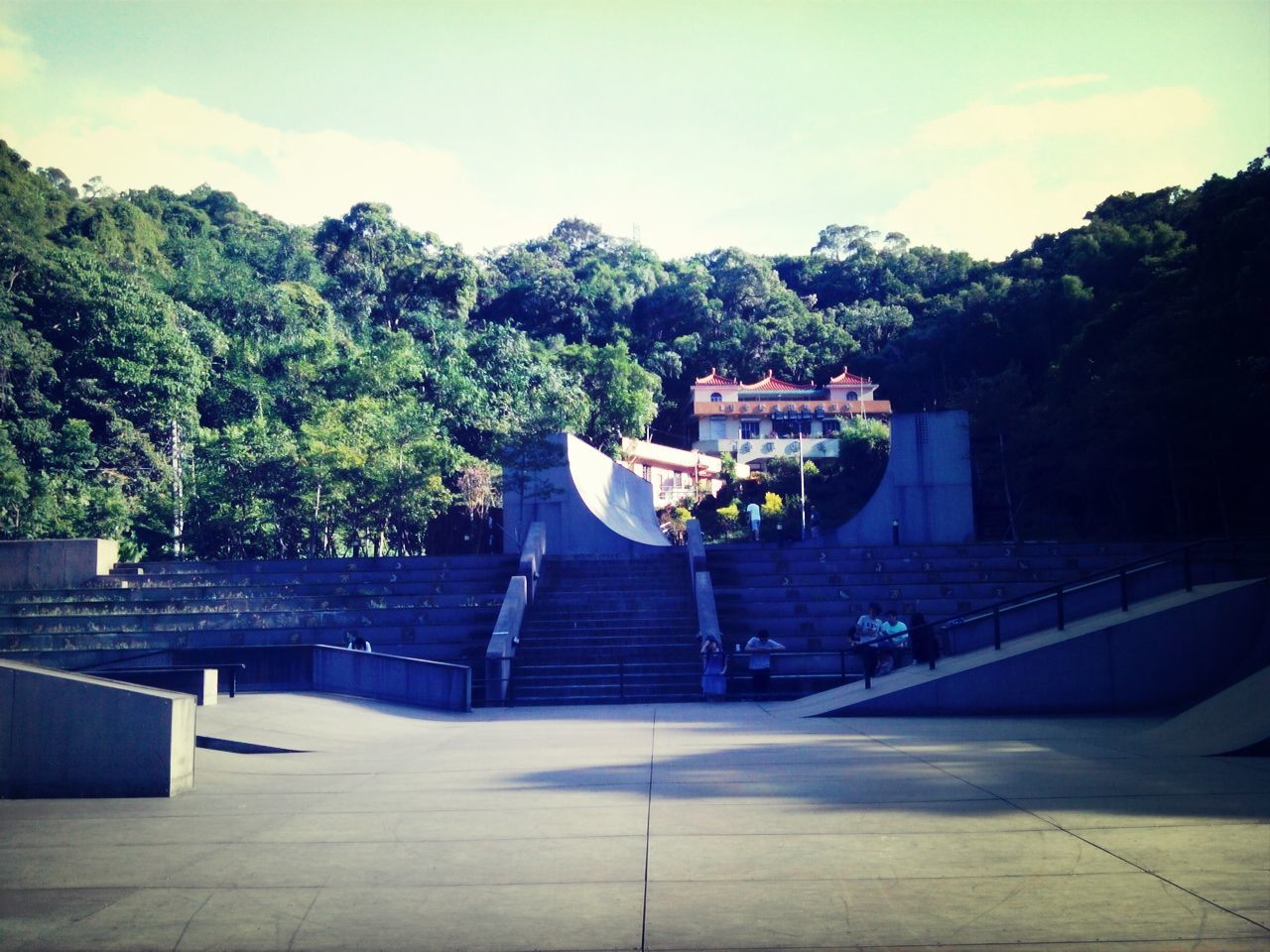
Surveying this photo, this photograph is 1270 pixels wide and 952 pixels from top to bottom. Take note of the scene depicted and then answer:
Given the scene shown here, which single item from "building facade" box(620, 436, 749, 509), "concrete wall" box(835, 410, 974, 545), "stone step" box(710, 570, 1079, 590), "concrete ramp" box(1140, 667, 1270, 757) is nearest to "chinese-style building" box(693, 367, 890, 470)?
"building facade" box(620, 436, 749, 509)

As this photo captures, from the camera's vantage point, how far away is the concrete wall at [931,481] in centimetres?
2711

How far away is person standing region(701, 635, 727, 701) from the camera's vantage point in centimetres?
1686

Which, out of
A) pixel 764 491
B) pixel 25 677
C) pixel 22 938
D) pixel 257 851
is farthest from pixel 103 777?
pixel 764 491

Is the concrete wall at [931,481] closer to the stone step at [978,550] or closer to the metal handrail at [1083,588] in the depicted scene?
the stone step at [978,550]

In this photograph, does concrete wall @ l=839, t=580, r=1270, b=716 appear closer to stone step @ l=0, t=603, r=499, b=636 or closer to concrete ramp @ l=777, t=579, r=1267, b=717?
concrete ramp @ l=777, t=579, r=1267, b=717

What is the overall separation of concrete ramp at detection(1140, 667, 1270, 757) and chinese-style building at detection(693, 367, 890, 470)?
57.1 m

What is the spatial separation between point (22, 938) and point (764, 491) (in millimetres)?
59513

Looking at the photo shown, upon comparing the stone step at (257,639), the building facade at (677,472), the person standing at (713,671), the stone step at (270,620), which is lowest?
the person standing at (713,671)

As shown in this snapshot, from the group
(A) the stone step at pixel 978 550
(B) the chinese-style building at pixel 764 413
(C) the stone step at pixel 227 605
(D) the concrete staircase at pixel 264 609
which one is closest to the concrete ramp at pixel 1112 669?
(D) the concrete staircase at pixel 264 609

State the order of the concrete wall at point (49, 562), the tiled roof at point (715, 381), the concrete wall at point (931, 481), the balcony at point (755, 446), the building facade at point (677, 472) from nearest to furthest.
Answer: the concrete wall at point (49, 562) < the concrete wall at point (931, 481) < the building facade at point (677, 472) < the balcony at point (755, 446) < the tiled roof at point (715, 381)

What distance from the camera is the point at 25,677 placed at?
8.29 meters

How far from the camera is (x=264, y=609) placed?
2123 centimetres

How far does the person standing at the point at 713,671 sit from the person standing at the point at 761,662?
43cm

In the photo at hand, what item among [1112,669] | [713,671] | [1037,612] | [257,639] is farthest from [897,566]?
[257,639]
